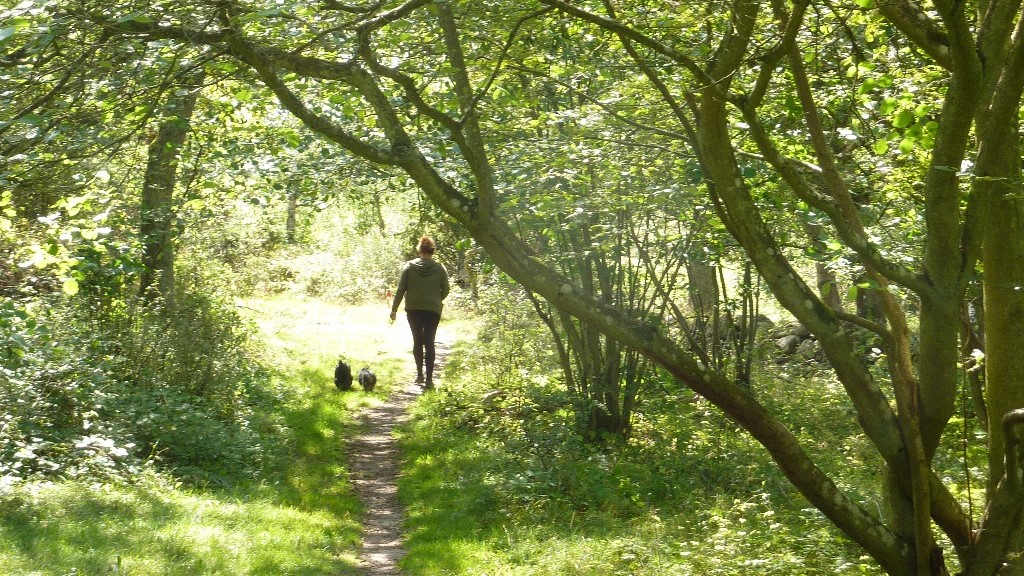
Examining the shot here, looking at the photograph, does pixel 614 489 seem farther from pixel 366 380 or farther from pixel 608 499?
pixel 366 380

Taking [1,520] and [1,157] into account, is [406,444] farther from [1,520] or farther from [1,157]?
[1,157]

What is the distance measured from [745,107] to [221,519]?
5.62m

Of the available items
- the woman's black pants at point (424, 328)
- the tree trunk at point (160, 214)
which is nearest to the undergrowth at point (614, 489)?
the woman's black pants at point (424, 328)

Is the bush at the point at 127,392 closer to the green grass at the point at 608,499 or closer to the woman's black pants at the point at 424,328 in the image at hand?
the green grass at the point at 608,499

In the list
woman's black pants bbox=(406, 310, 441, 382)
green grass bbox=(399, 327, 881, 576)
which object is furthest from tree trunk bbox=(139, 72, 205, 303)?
green grass bbox=(399, 327, 881, 576)

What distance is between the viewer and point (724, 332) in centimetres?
1523

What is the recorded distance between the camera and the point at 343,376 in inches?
586

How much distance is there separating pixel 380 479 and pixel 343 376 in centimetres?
439

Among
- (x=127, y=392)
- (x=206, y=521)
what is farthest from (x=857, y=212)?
(x=127, y=392)

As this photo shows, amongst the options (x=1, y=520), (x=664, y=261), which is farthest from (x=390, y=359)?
(x=1, y=520)

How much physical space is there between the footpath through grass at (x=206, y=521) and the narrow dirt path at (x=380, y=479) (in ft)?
0.57

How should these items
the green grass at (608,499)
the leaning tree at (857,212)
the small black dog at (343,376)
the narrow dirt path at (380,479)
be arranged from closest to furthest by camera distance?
the leaning tree at (857,212), the green grass at (608,499), the narrow dirt path at (380,479), the small black dog at (343,376)

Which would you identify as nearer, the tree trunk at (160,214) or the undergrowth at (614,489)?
the undergrowth at (614,489)

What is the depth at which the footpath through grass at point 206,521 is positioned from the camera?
20.6ft
